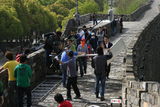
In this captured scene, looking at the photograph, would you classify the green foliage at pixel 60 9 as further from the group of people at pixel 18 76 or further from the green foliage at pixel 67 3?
the group of people at pixel 18 76

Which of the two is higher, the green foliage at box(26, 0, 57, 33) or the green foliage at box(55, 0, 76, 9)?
the green foliage at box(55, 0, 76, 9)

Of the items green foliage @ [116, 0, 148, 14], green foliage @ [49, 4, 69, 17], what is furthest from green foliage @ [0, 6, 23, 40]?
green foliage @ [49, 4, 69, 17]

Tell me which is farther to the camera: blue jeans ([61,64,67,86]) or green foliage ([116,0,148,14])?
green foliage ([116,0,148,14])

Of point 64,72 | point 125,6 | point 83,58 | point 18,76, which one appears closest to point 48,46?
point 83,58

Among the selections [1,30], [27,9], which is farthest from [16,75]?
[27,9]

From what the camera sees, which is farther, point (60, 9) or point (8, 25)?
point (60, 9)

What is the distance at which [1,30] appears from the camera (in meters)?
60.8

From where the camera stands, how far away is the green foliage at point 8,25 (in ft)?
200

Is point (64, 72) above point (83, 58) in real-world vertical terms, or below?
below

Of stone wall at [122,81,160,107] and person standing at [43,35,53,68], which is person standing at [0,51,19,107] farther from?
person standing at [43,35,53,68]

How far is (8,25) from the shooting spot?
61.9 meters

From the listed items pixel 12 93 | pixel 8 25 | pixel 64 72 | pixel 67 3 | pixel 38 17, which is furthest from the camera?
pixel 67 3

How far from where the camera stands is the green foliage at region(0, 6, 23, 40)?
200ft

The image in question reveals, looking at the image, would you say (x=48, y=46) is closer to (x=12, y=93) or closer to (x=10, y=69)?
(x=12, y=93)
